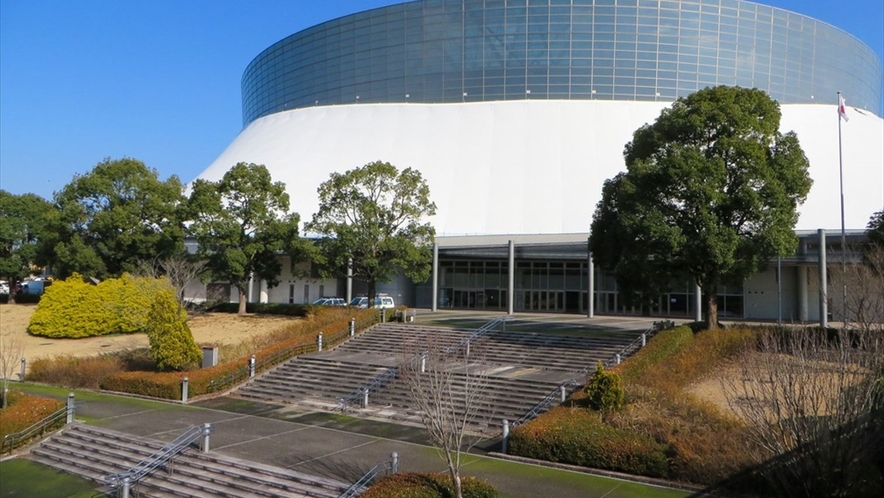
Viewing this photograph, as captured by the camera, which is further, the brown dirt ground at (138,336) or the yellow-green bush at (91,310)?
the yellow-green bush at (91,310)

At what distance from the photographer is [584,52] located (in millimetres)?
51625

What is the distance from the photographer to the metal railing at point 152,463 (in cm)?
1448

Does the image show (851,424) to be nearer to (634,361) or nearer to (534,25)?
(634,361)

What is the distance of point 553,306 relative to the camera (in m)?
46.8

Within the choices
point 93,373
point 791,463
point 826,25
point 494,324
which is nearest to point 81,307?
point 93,373

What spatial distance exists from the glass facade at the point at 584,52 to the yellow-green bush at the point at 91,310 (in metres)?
28.5

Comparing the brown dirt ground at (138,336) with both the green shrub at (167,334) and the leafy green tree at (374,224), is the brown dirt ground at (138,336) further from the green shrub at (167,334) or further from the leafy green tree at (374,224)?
the green shrub at (167,334)

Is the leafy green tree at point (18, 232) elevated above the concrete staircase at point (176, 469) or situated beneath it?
elevated above

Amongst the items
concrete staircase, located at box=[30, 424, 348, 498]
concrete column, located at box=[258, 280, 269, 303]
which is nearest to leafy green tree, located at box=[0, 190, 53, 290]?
concrete column, located at box=[258, 280, 269, 303]

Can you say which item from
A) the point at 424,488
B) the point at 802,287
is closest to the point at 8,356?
the point at 424,488

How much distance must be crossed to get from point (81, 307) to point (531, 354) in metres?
22.4

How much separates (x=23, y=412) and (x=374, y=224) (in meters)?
16.5

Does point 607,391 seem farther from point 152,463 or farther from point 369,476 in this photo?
point 152,463

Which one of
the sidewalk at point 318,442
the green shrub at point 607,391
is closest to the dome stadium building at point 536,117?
the green shrub at point 607,391
